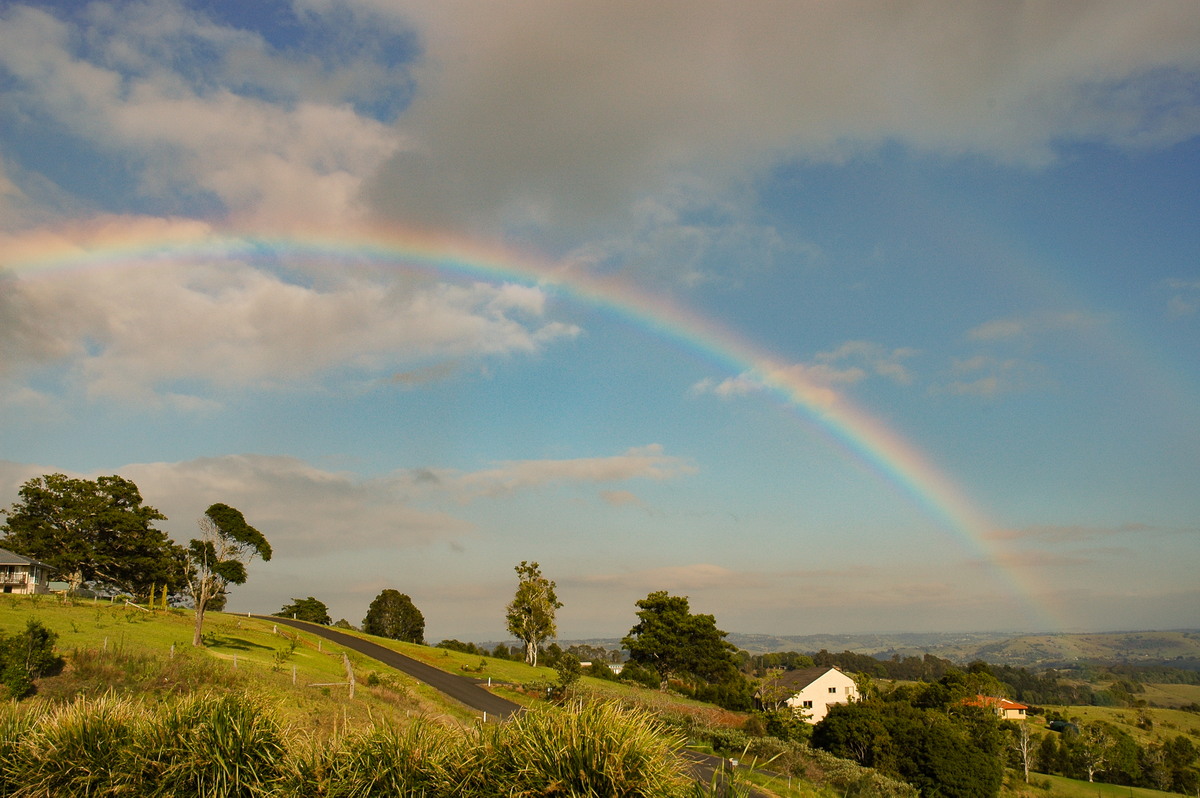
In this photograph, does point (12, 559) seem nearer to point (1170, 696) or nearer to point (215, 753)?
point (215, 753)

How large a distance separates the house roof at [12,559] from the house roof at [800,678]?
77.9 m

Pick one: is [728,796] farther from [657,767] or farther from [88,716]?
[88,716]

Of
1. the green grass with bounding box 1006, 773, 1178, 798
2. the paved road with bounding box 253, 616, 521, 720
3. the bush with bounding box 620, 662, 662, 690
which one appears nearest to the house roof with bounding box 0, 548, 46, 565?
the paved road with bounding box 253, 616, 521, 720

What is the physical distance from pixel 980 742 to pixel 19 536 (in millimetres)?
89661

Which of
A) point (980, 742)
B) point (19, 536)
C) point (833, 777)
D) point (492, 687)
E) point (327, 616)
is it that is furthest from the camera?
point (327, 616)

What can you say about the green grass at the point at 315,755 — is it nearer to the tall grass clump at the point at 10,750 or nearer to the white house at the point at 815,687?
the tall grass clump at the point at 10,750

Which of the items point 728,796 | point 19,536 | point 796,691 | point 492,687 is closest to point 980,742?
point 796,691

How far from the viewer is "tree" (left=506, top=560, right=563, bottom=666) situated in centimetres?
8194

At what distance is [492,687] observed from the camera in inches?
2024

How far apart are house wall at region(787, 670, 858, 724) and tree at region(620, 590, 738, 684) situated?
9321mm

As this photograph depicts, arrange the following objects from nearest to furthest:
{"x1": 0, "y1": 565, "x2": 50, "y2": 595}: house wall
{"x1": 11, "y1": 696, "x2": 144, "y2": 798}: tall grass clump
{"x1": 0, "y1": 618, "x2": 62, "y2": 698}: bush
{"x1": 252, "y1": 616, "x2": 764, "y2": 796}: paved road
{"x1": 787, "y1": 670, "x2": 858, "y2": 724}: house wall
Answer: {"x1": 11, "y1": 696, "x2": 144, "y2": 798}: tall grass clump
{"x1": 0, "y1": 618, "x2": 62, "y2": 698}: bush
{"x1": 252, "y1": 616, "x2": 764, "y2": 796}: paved road
{"x1": 0, "y1": 565, "x2": 50, "y2": 595}: house wall
{"x1": 787, "y1": 670, "x2": 858, "y2": 724}: house wall

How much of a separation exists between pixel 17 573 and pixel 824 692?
86107mm

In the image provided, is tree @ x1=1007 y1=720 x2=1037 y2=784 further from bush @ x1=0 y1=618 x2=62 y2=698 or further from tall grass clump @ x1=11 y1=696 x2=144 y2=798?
tall grass clump @ x1=11 y1=696 x2=144 y2=798

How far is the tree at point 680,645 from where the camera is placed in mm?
81438
